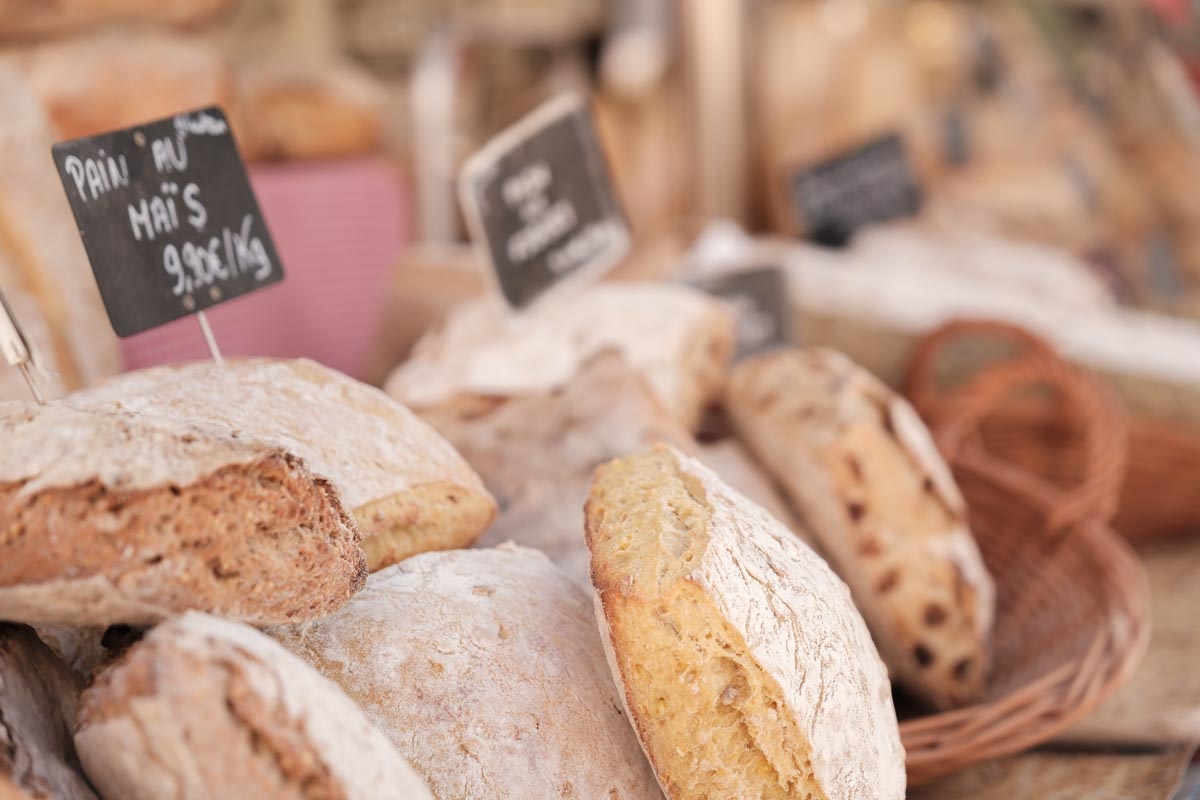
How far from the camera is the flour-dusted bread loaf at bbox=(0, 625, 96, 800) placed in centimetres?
62

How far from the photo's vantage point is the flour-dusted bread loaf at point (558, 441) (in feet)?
3.82

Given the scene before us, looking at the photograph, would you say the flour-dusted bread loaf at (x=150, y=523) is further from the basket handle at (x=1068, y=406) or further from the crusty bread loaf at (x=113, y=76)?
the basket handle at (x=1068, y=406)

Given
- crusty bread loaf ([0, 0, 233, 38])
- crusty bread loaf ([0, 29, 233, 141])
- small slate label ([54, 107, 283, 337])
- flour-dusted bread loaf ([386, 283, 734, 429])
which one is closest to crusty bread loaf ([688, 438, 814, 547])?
flour-dusted bread loaf ([386, 283, 734, 429])

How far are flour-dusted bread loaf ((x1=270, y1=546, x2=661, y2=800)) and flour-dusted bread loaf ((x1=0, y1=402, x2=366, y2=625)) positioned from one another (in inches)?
3.7

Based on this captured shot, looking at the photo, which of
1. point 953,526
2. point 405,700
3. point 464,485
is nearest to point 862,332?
point 953,526

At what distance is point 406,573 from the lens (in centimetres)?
94

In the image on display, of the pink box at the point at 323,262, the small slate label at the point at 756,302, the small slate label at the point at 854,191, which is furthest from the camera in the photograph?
the small slate label at the point at 854,191

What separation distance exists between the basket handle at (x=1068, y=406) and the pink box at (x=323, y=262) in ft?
3.64

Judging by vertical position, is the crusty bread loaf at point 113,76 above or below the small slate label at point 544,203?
above

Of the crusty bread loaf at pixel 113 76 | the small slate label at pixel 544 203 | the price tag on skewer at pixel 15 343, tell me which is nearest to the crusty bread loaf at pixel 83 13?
the crusty bread loaf at pixel 113 76

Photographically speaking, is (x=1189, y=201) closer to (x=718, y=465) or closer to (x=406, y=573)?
(x=718, y=465)

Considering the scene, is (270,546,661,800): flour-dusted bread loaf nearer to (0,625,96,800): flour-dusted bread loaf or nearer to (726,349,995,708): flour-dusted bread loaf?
(0,625,96,800): flour-dusted bread loaf

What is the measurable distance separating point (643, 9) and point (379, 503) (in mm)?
2671

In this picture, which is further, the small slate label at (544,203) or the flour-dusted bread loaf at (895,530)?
the small slate label at (544,203)
